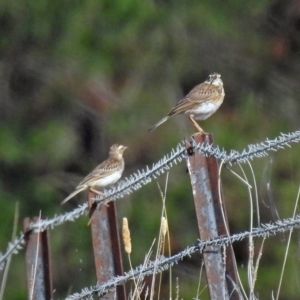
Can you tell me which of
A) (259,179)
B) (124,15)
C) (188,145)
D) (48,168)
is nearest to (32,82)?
(48,168)

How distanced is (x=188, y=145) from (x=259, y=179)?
7.84 m

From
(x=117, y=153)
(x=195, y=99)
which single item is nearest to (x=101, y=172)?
(x=117, y=153)

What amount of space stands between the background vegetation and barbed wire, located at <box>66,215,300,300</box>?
672 centimetres

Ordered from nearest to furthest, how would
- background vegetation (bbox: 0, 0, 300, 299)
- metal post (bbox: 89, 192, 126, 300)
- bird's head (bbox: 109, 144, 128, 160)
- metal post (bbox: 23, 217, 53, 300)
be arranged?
metal post (bbox: 89, 192, 126, 300) < metal post (bbox: 23, 217, 53, 300) < bird's head (bbox: 109, 144, 128, 160) < background vegetation (bbox: 0, 0, 300, 299)

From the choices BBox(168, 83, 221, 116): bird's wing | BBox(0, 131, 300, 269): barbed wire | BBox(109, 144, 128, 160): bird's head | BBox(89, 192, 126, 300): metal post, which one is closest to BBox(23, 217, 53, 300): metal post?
BBox(0, 131, 300, 269): barbed wire

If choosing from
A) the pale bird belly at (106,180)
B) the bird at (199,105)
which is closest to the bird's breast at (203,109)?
the bird at (199,105)

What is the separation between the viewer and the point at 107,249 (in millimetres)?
5590

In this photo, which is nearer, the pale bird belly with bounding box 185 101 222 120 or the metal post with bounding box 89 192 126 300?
the metal post with bounding box 89 192 126 300

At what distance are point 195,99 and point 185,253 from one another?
421cm

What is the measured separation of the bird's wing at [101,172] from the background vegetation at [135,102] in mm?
3040

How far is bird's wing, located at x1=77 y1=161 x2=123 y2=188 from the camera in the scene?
925cm

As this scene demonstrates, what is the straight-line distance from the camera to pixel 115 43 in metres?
13.1

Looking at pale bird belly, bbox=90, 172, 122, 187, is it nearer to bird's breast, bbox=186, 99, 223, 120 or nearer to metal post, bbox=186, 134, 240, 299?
bird's breast, bbox=186, 99, 223, 120

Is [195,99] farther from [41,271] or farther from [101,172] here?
[41,271]
